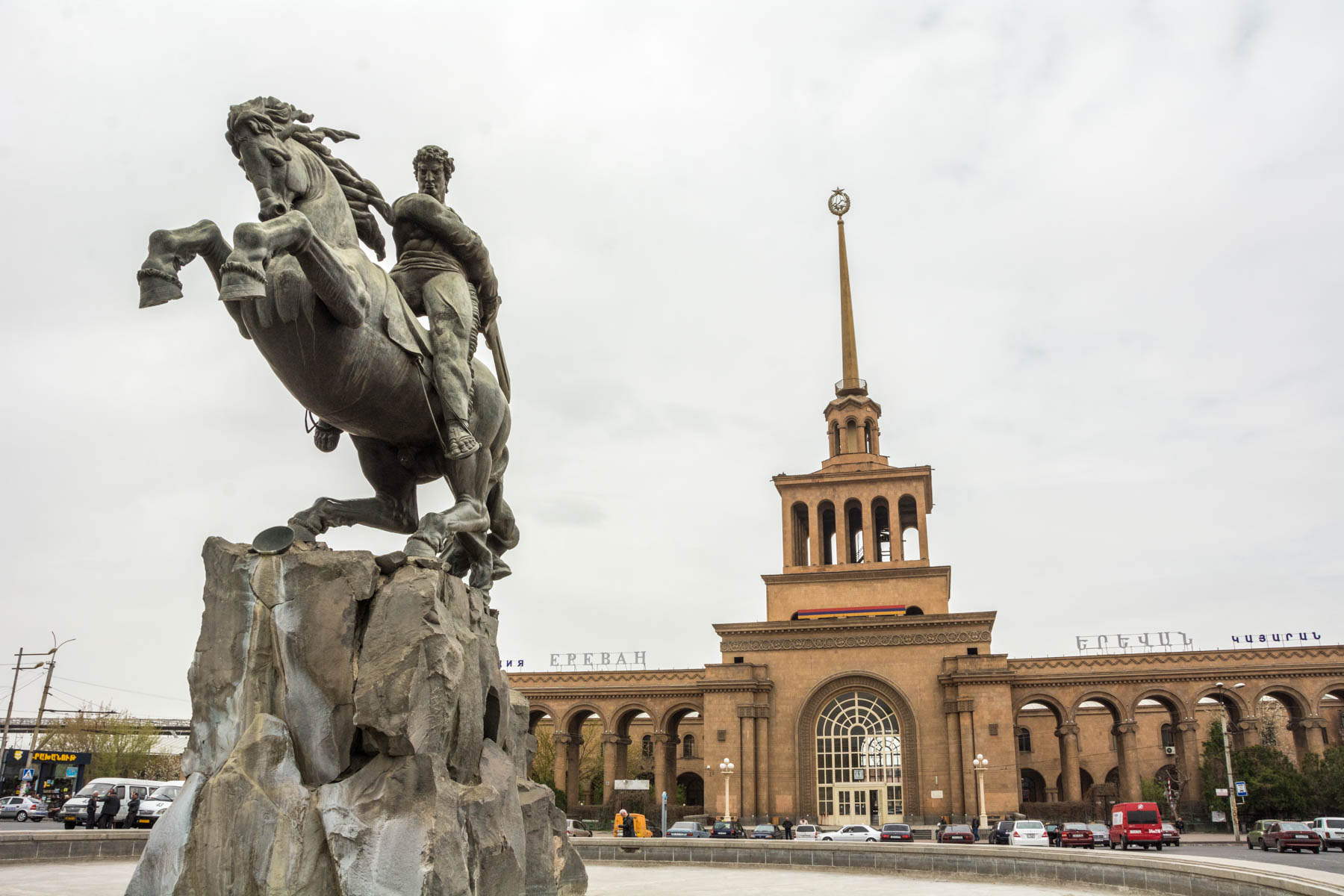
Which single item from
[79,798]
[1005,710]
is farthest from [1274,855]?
[79,798]

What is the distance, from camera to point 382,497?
25.4ft

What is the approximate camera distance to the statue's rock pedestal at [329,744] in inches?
219

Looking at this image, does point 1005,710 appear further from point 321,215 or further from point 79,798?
point 321,215

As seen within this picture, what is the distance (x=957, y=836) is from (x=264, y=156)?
3047 centimetres

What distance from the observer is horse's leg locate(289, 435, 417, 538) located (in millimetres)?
7461

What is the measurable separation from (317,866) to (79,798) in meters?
28.4

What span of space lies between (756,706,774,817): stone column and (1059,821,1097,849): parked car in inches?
593

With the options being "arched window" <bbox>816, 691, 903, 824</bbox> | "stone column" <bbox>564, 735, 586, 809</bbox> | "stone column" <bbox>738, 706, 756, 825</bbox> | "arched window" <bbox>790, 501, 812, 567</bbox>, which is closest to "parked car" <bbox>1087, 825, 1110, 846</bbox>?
"arched window" <bbox>816, 691, 903, 824</bbox>

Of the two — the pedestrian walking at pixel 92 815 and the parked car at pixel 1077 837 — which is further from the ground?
the pedestrian walking at pixel 92 815

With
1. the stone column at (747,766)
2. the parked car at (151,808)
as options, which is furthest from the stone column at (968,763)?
the parked car at (151,808)

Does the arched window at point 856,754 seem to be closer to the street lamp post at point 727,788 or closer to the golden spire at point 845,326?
the street lamp post at point 727,788

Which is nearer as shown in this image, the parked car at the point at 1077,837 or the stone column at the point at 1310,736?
the parked car at the point at 1077,837

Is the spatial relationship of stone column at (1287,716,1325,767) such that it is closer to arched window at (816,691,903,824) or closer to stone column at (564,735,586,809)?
arched window at (816,691,903,824)

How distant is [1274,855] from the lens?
26516 mm
